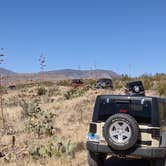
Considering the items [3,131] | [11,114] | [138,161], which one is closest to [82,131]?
[3,131]

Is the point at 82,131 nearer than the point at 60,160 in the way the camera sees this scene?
No

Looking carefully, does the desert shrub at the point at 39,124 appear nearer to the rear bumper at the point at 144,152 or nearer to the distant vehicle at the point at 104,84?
the rear bumper at the point at 144,152

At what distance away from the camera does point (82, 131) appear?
15.9 meters

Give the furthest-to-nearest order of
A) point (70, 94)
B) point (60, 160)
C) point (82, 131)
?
point (70, 94) → point (82, 131) → point (60, 160)

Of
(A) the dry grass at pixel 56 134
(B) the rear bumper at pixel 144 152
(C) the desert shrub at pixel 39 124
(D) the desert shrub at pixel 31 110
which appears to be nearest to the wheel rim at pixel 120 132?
(B) the rear bumper at pixel 144 152

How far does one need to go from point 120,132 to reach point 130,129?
23 centimetres

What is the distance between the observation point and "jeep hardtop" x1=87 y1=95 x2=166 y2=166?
9.35m

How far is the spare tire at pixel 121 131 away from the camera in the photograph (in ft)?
30.5

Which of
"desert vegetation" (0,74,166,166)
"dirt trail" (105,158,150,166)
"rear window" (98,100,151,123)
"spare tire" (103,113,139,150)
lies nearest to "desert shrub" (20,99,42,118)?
"desert vegetation" (0,74,166,166)

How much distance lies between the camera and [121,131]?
940 cm

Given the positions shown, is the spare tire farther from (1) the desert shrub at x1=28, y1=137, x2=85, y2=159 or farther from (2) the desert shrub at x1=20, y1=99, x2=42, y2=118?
(2) the desert shrub at x1=20, y1=99, x2=42, y2=118

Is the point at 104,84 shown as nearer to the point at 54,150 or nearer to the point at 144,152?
the point at 54,150

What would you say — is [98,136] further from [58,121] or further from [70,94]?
[70,94]

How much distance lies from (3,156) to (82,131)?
4.70m
